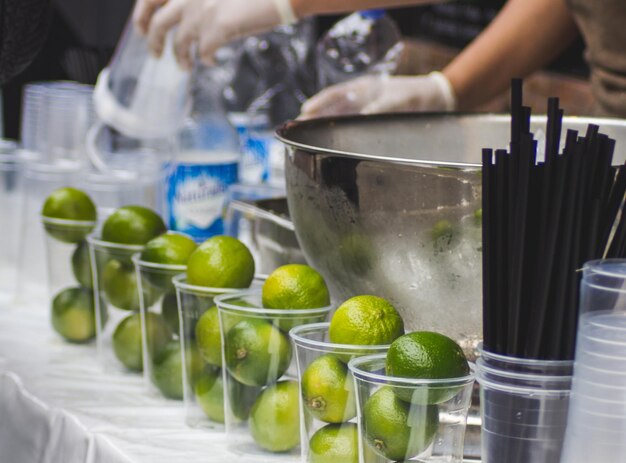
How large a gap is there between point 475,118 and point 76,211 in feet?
1.71

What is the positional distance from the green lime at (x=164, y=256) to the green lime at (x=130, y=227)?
8 cm

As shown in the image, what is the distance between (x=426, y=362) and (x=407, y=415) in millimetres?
43

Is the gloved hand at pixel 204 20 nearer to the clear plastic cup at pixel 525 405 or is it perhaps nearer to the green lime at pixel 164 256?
the green lime at pixel 164 256

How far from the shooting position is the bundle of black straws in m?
0.71

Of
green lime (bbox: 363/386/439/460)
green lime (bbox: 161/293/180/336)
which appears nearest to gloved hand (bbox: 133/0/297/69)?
green lime (bbox: 161/293/180/336)

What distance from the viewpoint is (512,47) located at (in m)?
1.89

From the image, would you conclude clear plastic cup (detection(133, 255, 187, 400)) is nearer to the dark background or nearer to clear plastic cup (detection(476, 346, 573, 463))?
clear plastic cup (detection(476, 346, 573, 463))

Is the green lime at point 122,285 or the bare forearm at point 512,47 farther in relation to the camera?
the bare forearm at point 512,47

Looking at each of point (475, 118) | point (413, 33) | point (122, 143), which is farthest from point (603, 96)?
point (413, 33)

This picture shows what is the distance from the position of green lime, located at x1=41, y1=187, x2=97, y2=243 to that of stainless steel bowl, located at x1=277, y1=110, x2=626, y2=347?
34 cm

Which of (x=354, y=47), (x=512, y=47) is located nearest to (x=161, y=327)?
(x=512, y=47)

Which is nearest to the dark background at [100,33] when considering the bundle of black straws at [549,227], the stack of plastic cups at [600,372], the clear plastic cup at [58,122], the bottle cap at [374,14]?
the bottle cap at [374,14]

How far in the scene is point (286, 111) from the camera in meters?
2.37

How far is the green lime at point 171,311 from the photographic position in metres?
1.04
